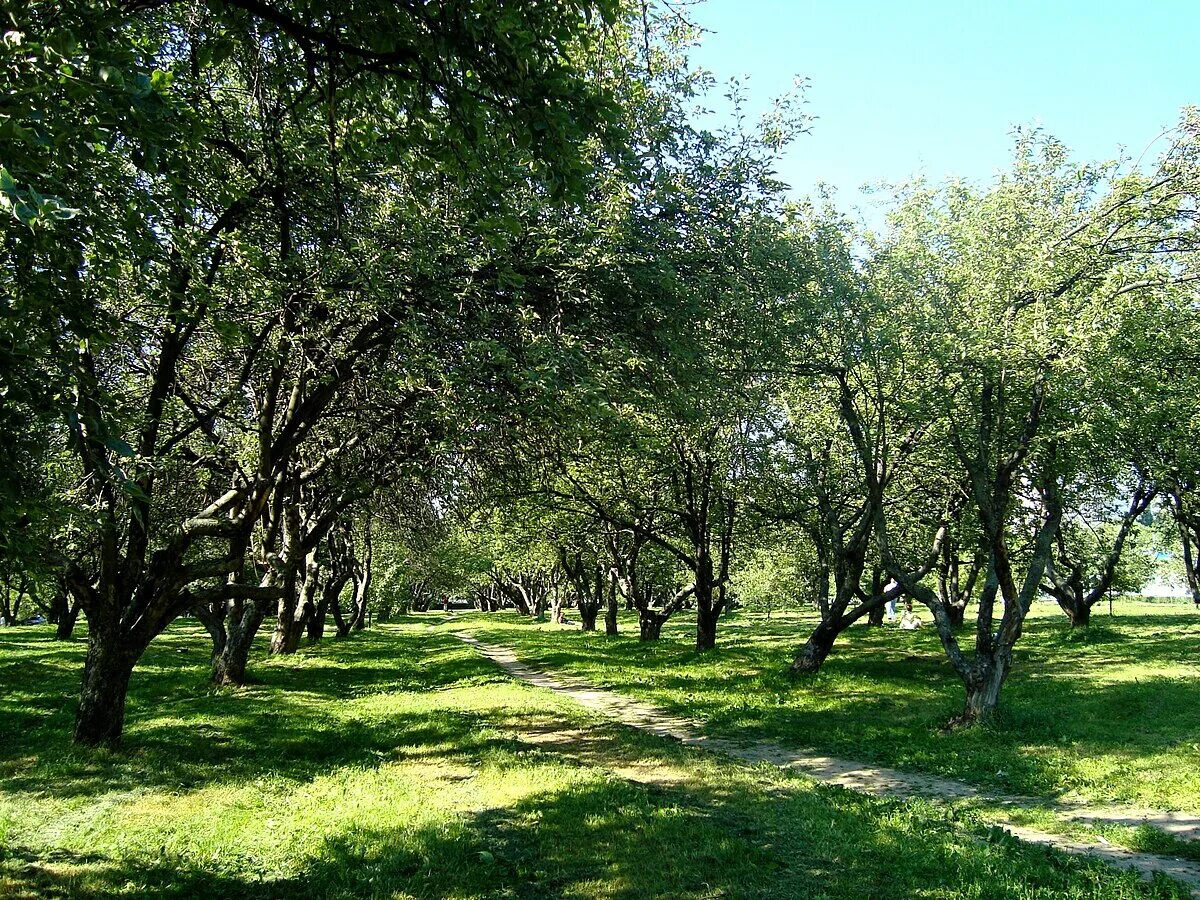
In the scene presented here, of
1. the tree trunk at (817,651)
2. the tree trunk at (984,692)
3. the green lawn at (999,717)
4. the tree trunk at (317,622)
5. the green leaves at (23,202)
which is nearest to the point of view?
the green leaves at (23,202)

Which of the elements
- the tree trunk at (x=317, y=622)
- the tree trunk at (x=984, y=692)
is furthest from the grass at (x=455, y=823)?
the tree trunk at (x=317, y=622)

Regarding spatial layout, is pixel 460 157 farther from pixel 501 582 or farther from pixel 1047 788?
pixel 501 582

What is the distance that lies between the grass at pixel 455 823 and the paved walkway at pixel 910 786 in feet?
2.65

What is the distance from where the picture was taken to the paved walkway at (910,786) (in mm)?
7949

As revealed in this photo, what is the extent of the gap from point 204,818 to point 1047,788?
10826mm

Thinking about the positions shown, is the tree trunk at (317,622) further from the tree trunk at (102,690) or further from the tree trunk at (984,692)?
the tree trunk at (984,692)

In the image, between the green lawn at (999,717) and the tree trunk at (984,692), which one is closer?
the green lawn at (999,717)

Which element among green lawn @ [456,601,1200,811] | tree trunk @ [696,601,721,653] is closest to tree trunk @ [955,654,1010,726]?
green lawn @ [456,601,1200,811]

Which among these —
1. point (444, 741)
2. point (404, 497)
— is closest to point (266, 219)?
point (444, 741)

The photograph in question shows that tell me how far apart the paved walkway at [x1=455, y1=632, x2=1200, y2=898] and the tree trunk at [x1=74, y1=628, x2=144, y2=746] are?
29.4 feet

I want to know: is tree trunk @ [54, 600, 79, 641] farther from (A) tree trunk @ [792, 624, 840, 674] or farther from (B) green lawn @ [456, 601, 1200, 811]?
(A) tree trunk @ [792, 624, 840, 674]

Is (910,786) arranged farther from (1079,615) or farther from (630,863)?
(1079,615)

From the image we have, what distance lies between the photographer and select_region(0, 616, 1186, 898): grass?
673 centimetres

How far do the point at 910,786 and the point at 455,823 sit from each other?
6.67m
